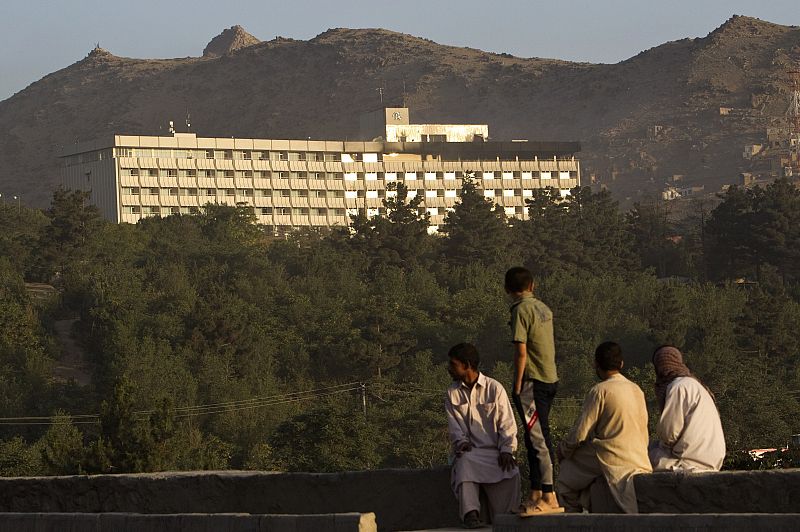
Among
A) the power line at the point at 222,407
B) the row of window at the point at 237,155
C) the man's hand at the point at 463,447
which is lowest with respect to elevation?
the power line at the point at 222,407

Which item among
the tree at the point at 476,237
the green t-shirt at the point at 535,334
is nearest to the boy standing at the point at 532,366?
the green t-shirt at the point at 535,334

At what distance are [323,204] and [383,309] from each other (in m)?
75.9

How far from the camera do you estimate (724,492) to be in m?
12.1

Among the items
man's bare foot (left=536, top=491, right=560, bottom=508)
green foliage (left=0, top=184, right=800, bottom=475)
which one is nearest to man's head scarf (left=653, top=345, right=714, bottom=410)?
man's bare foot (left=536, top=491, right=560, bottom=508)

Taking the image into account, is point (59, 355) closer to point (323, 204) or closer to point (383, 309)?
point (383, 309)

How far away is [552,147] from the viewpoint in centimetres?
19175

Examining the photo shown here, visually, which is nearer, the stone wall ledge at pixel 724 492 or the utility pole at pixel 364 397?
the stone wall ledge at pixel 724 492

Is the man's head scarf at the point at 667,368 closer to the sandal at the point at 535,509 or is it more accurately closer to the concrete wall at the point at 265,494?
the sandal at the point at 535,509

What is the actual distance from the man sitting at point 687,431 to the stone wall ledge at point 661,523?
2087 millimetres

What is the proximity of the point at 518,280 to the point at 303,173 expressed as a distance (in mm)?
170686

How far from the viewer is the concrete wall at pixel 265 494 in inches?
568

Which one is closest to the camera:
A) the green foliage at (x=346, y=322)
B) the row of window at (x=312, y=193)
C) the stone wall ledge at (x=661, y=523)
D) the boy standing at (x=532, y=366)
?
the stone wall ledge at (x=661, y=523)

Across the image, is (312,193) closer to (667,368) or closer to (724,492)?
(667,368)

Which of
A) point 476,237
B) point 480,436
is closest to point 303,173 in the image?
point 476,237
